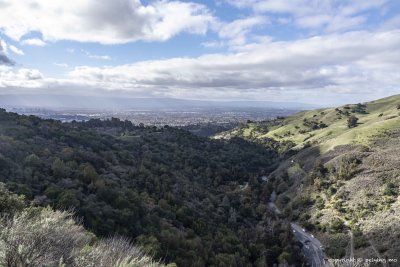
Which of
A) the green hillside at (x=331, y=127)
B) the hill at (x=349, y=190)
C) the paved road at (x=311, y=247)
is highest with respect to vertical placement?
the green hillside at (x=331, y=127)

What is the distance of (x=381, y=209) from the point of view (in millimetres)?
52406

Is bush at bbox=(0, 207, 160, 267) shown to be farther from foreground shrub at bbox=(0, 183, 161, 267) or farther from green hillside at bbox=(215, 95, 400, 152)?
green hillside at bbox=(215, 95, 400, 152)

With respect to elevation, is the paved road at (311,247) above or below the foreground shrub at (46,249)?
below

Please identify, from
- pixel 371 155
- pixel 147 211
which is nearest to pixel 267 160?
pixel 371 155

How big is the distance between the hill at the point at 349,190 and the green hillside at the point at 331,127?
2.20 ft

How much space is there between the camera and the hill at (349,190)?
47.0 m

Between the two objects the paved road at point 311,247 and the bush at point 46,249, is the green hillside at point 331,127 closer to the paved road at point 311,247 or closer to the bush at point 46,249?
the paved road at point 311,247

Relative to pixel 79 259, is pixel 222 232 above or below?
below

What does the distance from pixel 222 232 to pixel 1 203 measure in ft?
97.9

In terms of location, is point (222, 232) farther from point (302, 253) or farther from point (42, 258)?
point (42, 258)

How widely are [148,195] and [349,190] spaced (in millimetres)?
34835

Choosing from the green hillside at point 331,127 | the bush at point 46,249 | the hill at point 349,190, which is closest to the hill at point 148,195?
the hill at point 349,190

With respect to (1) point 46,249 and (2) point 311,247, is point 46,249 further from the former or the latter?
(2) point 311,247

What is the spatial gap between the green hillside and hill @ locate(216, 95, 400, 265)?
0.67 metres
